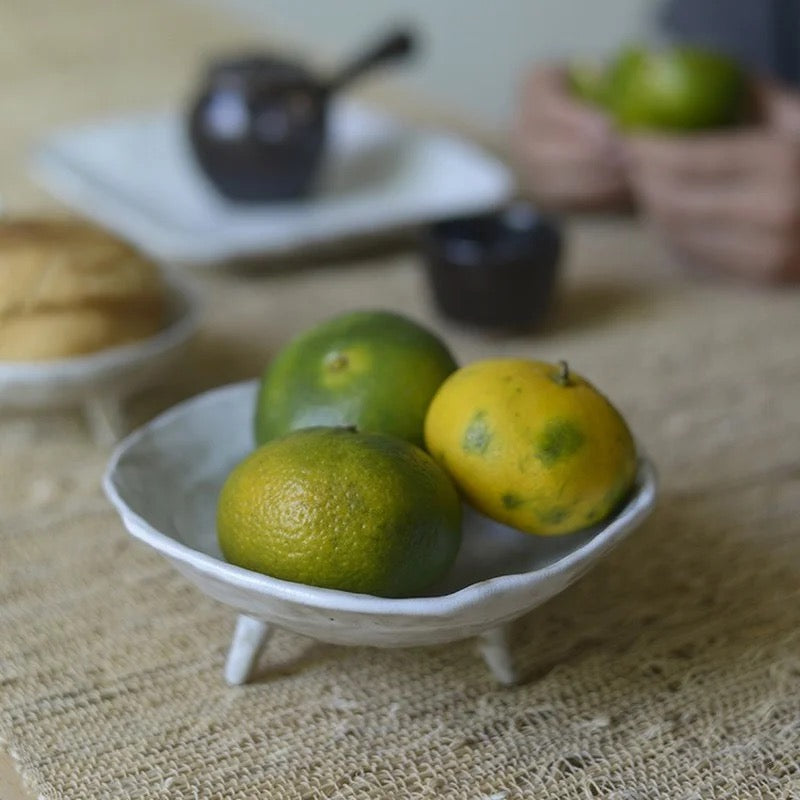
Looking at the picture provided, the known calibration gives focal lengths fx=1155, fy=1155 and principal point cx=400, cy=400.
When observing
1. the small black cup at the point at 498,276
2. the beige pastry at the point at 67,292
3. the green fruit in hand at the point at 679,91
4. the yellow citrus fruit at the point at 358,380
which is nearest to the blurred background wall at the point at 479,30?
the green fruit in hand at the point at 679,91

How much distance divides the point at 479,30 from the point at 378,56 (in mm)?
1196

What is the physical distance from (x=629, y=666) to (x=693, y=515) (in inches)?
5.1

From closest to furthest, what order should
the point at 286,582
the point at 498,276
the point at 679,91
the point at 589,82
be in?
the point at 286,582
the point at 498,276
the point at 679,91
the point at 589,82

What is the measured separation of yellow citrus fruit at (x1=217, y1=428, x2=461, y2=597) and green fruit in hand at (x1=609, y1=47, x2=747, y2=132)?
56 cm

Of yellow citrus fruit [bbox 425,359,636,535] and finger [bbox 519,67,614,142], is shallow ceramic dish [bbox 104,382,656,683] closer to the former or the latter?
yellow citrus fruit [bbox 425,359,636,535]

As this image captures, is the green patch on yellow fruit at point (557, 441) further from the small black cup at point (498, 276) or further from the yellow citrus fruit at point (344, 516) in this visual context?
the small black cup at point (498, 276)

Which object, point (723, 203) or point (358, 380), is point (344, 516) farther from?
point (723, 203)

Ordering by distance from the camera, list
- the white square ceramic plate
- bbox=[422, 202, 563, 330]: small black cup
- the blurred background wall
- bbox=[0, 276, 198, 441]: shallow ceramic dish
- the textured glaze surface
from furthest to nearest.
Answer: the blurred background wall, the white square ceramic plate, bbox=[422, 202, 563, 330]: small black cup, bbox=[0, 276, 198, 441]: shallow ceramic dish, the textured glaze surface

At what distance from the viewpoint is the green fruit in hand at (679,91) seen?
2.86ft

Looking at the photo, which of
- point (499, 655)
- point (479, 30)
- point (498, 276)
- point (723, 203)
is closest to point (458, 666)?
point (499, 655)

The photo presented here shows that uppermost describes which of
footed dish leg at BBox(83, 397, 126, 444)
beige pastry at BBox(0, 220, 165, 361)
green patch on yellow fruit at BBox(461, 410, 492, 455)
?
green patch on yellow fruit at BBox(461, 410, 492, 455)

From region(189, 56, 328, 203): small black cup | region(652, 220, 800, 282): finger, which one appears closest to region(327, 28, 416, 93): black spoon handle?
region(189, 56, 328, 203): small black cup

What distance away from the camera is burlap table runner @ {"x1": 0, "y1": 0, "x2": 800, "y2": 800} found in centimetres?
40

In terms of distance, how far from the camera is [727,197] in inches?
31.9
